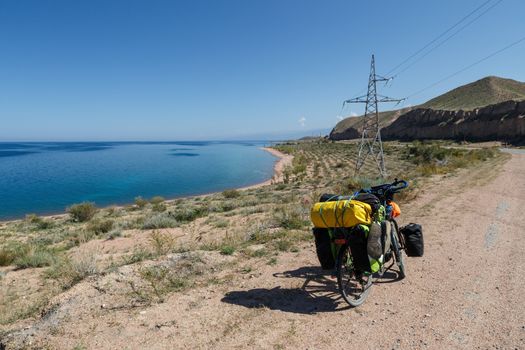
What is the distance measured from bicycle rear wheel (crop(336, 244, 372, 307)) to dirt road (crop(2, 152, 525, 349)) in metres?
0.12

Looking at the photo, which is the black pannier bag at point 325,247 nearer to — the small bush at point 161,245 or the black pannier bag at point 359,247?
the black pannier bag at point 359,247

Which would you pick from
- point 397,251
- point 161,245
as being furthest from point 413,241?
point 161,245

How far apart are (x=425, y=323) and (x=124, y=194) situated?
108ft

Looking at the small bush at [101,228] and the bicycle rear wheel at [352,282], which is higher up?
the bicycle rear wheel at [352,282]

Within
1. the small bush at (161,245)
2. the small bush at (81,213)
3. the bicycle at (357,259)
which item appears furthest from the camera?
the small bush at (81,213)

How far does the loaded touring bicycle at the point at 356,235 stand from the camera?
12.1 ft

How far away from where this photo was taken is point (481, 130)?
5569cm

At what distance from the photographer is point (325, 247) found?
4141 millimetres

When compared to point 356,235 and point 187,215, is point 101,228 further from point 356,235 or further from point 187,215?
point 356,235

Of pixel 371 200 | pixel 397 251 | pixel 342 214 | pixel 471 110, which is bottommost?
pixel 397 251

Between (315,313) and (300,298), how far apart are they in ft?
1.45

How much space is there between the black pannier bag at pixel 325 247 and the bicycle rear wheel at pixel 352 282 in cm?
18

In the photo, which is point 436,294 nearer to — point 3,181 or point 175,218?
point 175,218

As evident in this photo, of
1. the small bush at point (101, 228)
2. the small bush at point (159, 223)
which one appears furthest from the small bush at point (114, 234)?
the small bush at point (101, 228)
